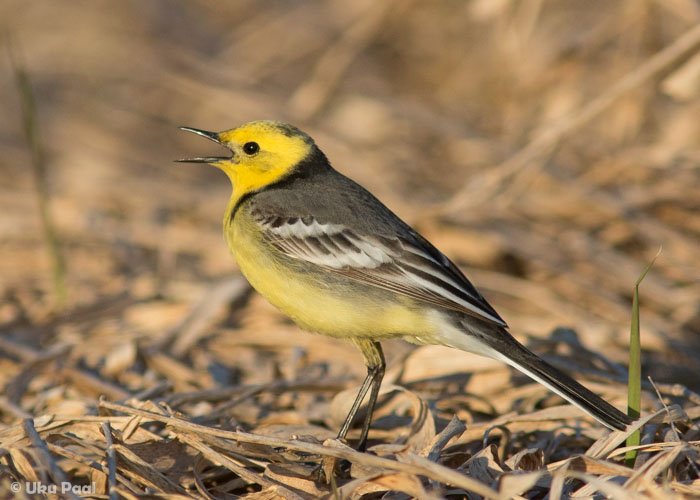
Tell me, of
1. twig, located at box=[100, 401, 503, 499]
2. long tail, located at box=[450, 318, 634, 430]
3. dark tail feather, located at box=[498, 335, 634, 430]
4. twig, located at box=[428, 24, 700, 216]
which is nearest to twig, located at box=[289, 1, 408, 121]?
twig, located at box=[428, 24, 700, 216]

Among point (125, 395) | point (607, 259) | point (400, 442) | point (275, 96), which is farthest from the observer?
point (275, 96)

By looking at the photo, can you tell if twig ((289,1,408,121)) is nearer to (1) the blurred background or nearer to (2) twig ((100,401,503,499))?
(1) the blurred background

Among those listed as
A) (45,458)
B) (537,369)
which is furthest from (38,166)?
(537,369)

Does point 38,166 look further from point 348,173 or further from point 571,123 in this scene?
point 571,123

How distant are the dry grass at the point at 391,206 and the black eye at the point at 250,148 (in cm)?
135

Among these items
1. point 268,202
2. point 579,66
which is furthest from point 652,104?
point 268,202

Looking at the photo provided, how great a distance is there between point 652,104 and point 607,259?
2.62 metres

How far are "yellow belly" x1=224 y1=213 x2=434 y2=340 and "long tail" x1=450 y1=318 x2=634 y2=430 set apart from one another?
233 mm

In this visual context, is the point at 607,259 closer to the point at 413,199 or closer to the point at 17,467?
the point at 413,199

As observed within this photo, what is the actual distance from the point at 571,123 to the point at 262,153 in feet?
7.11

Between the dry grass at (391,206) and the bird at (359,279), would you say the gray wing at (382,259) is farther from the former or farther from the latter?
the dry grass at (391,206)

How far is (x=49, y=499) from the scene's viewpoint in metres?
3.15

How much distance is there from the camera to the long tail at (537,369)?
346 centimetres

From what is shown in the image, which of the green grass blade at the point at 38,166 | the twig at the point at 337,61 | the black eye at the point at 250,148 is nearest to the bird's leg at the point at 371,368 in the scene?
the black eye at the point at 250,148
